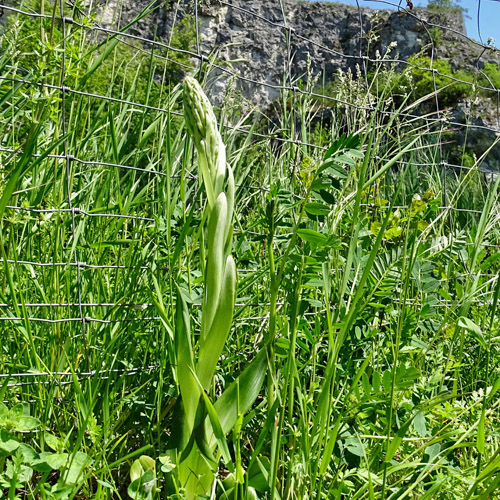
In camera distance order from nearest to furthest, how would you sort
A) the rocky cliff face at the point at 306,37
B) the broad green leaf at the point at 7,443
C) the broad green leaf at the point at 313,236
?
the broad green leaf at the point at 7,443, the broad green leaf at the point at 313,236, the rocky cliff face at the point at 306,37

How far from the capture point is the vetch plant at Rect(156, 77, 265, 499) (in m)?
0.85

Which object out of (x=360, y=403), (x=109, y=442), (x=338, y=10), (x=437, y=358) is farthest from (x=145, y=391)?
(x=338, y=10)

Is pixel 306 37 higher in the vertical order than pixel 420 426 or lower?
higher

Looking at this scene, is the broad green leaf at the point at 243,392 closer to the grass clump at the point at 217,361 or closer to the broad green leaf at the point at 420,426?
the grass clump at the point at 217,361

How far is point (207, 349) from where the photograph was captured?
33.9 inches

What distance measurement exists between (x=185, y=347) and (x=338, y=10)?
12.6m

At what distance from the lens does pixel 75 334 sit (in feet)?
3.63

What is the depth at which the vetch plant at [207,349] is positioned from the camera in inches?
33.3

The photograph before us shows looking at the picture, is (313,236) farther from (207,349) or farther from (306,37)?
(306,37)

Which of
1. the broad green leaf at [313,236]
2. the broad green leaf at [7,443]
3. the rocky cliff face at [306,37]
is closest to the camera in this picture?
the broad green leaf at [7,443]

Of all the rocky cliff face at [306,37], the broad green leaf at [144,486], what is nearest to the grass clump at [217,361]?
the broad green leaf at [144,486]

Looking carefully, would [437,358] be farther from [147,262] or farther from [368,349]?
[147,262]

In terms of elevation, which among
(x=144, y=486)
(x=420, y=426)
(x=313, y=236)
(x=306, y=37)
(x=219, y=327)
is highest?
(x=306, y=37)

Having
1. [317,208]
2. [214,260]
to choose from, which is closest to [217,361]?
[214,260]
